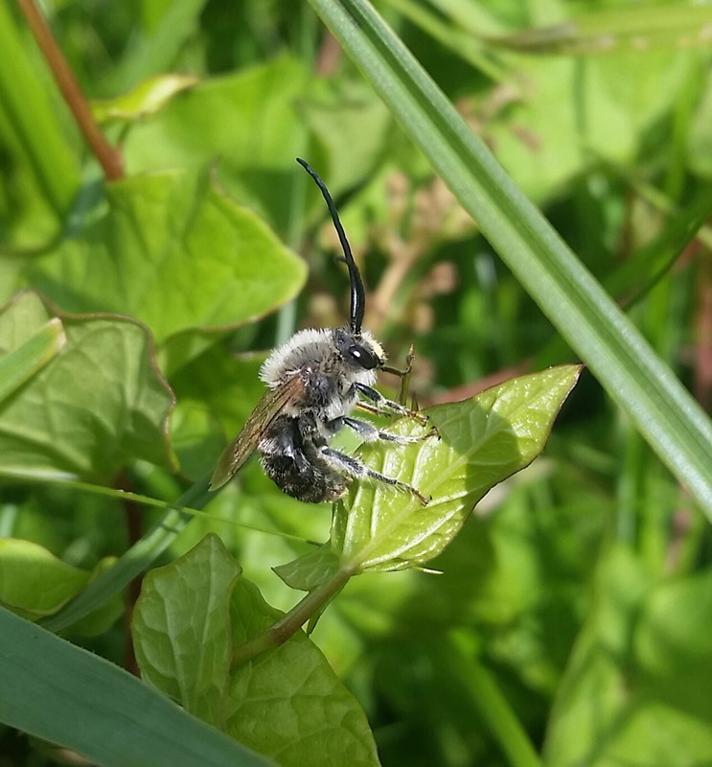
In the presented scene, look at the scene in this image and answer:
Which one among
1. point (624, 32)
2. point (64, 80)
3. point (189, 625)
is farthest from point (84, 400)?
point (624, 32)

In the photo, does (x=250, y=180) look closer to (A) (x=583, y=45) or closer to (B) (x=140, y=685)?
(A) (x=583, y=45)

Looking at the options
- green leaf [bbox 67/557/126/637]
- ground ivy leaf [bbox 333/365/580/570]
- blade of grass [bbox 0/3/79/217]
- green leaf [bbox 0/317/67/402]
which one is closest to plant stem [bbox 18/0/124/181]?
blade of grass [bbox 0/3/79/217]

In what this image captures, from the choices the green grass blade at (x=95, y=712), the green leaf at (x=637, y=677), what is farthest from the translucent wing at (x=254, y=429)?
the green leaf at (x=637, y=677)

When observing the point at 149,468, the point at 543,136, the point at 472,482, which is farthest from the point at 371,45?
the point at 543,136

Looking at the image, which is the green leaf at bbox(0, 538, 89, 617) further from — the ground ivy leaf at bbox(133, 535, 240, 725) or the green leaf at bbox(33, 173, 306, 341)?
the green leaf at bbox(33, 173, 306, 341)

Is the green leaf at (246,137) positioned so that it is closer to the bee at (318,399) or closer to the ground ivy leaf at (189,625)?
the bee at (318,399)

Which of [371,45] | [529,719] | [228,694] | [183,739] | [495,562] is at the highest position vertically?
[371,45]
